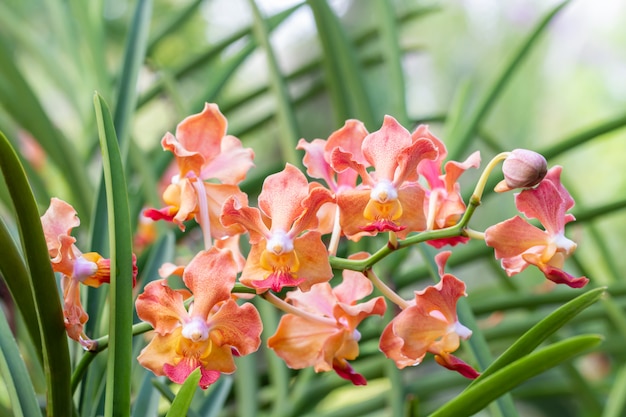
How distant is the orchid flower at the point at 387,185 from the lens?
34cm

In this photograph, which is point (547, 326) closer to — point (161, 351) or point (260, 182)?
point (161, 351)

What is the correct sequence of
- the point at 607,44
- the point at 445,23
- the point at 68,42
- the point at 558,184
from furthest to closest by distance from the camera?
1. the point at 607,44
2. the point at 445,23
3. the point at 68,42
4. the point at 558,184

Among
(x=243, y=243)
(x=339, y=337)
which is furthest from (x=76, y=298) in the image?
(x=243, y=243)

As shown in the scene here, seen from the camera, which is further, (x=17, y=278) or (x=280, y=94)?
(x=280, y=94)

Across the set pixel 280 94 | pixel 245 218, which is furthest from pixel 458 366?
pixel 280 94

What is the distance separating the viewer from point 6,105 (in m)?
0.72

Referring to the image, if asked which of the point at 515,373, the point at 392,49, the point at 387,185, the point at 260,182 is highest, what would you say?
the point at 392,49

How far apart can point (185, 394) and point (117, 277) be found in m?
0.07

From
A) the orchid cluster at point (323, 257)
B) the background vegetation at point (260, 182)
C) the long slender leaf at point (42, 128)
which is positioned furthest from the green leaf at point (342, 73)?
the orchid cluster at point (323, 257)

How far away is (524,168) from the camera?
0.32 meters

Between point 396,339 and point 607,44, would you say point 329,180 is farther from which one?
point 607,44

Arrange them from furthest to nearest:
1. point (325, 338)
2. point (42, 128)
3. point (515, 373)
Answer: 1. point (42, 128)
2. point (325, 338)
3. point (515, 373)

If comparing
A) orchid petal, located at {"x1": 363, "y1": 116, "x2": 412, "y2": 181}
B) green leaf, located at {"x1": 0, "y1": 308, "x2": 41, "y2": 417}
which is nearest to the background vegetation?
green leaf, located at {"x1": 0, "y1": 308, "x2": 41, "y2": 417}

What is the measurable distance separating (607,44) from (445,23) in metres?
1.40
